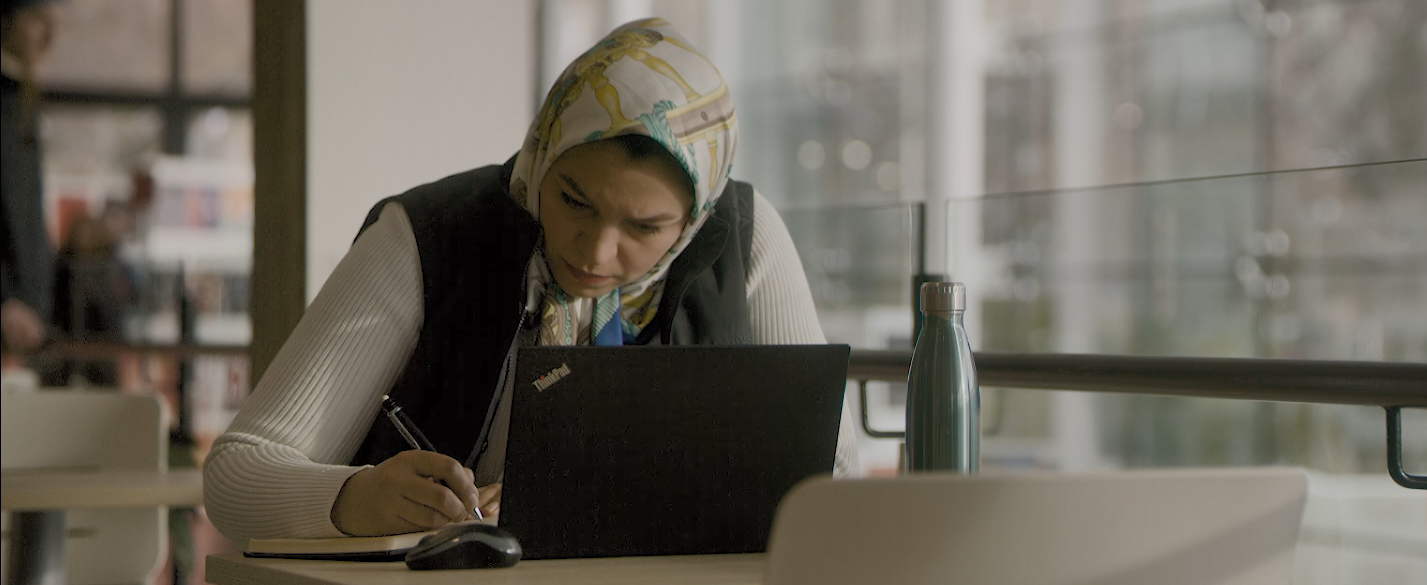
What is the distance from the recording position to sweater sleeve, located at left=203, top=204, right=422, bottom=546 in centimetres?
118

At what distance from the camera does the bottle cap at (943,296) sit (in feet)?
3.34

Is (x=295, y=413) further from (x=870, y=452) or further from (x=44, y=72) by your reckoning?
(x=44, y=72)

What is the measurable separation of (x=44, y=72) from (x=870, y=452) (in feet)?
15.0

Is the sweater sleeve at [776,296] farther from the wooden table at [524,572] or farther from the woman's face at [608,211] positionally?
the wooden table at [524,572]

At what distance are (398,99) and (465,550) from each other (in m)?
2.08

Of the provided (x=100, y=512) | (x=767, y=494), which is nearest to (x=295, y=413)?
(x=767, y=494)

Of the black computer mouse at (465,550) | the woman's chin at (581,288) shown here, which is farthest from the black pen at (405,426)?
the woman's chin at (581,288)

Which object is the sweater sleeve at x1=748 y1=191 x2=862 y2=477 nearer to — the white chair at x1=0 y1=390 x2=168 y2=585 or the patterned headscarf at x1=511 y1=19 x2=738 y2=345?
the patterned headscarf at x1=511 y1=19 x2=738 y2=345

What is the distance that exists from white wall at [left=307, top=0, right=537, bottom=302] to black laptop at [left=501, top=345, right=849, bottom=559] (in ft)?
5.89

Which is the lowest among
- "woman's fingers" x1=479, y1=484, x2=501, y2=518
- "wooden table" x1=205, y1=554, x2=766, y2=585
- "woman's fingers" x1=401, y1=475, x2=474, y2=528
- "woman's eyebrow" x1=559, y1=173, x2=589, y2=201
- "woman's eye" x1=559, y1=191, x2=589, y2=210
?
"wooden table" x1=205, y1=554, x2=766, y2=585

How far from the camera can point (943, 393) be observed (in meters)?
1.02

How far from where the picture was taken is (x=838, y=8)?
685 cm

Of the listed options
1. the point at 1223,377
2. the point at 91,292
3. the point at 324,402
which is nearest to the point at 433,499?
the point at 324,402

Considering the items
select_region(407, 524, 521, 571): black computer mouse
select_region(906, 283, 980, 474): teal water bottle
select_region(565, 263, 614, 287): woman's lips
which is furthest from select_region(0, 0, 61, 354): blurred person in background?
select_region(906, 283, 980, 474): teal water bottle
